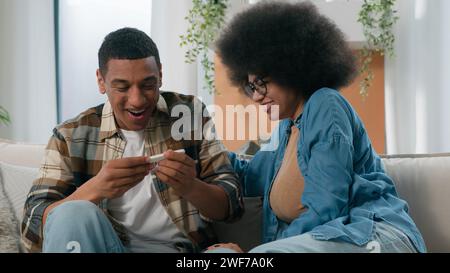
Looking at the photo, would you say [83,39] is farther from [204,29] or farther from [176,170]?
[176,170]

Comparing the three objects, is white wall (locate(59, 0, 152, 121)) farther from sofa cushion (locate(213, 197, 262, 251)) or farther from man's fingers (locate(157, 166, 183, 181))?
man's fingers (locate(157, 166, 183, 181))

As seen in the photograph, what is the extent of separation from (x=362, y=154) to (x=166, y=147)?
21.8 inches

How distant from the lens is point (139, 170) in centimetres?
139

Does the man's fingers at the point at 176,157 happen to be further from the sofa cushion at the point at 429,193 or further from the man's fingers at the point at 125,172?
the sofa cushion at the point at 429,193

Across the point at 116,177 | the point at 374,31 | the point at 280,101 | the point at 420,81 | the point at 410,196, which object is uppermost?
the point at 374,31

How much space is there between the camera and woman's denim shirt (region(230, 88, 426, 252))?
4.34 feet

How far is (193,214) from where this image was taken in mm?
1580

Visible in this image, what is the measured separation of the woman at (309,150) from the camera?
1317 millimetres

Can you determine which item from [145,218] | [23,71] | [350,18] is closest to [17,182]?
[145,218]

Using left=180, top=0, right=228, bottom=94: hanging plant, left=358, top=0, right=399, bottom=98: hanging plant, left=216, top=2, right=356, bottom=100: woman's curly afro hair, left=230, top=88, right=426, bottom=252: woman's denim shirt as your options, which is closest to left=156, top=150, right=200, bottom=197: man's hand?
left=230, top=88, right=426, bottom=252: woman's denim shirt

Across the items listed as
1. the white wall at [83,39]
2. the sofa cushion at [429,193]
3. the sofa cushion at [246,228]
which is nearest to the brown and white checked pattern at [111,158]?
the sofa cushion at [246,228]

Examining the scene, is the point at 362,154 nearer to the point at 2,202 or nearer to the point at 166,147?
the point at 166,147

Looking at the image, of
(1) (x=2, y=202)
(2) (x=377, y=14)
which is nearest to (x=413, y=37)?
(2) (x=377, y=14)

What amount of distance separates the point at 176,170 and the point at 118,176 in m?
0.14
